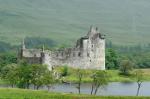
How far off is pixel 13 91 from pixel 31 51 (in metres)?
66.5

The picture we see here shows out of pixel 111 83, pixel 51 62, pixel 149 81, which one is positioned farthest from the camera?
pixel 51 62

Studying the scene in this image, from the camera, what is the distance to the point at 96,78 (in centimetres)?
9556

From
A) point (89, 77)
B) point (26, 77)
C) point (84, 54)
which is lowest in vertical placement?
point (89, 77)

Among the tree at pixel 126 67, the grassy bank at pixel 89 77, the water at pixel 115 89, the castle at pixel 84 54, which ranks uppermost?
the castle at pixel 84 54

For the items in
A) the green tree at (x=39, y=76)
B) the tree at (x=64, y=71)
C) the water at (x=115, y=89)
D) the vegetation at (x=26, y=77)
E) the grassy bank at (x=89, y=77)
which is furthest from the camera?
the tree at (x=64, y=71)

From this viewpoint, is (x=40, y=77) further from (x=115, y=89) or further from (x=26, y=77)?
(x=115, y=89)

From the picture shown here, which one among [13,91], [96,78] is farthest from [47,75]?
[13,91]

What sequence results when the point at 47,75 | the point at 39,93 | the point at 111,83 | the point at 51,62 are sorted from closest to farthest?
the point at 39,93, the point at 47,75, the point at 111,83, the point at 51,62

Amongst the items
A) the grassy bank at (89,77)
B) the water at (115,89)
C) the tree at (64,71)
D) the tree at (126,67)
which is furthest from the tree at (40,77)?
the tree at (126,67)

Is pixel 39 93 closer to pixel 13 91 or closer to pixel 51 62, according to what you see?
pixel 13 91

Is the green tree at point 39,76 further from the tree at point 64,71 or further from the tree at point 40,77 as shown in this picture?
the tree at point 64,71

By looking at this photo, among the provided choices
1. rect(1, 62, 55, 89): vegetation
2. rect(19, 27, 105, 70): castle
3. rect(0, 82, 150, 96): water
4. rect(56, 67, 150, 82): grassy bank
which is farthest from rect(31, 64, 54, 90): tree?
rect(19, 27, 105, 70): castle

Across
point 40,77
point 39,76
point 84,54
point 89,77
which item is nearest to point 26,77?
point 39,76

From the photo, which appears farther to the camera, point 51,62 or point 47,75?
point 51,62
